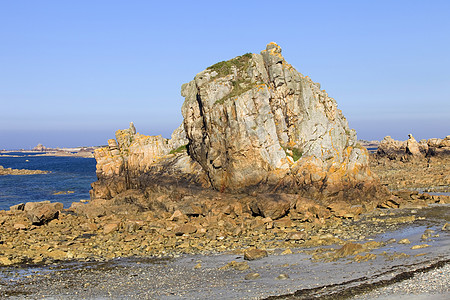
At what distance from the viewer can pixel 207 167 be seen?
46.2 meters

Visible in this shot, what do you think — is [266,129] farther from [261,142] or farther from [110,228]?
[110,228]

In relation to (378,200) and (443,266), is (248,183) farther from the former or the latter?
(443,266)

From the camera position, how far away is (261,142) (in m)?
43.3

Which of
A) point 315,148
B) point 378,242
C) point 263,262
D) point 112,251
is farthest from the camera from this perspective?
point 315,148

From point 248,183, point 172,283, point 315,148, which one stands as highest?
point 315,148

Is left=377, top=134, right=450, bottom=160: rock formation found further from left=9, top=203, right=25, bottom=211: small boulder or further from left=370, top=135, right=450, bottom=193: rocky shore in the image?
left=9, top=203, right=25, bottom=211: small boulder

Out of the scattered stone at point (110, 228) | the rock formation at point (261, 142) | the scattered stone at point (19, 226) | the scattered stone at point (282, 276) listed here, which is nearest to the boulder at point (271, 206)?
the rock formation at point (261, 142)

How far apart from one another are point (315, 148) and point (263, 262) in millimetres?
21521

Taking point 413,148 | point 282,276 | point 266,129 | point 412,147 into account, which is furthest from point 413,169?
point 282,276

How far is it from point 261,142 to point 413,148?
5601 centimetres

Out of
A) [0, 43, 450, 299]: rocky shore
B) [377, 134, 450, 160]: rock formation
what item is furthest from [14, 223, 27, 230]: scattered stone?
[377, 134, 450, 160]: rock formation

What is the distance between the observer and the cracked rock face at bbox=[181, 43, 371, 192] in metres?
43.5

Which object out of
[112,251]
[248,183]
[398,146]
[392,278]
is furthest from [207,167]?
[398,146]

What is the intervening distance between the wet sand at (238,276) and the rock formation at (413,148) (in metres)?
61.7
